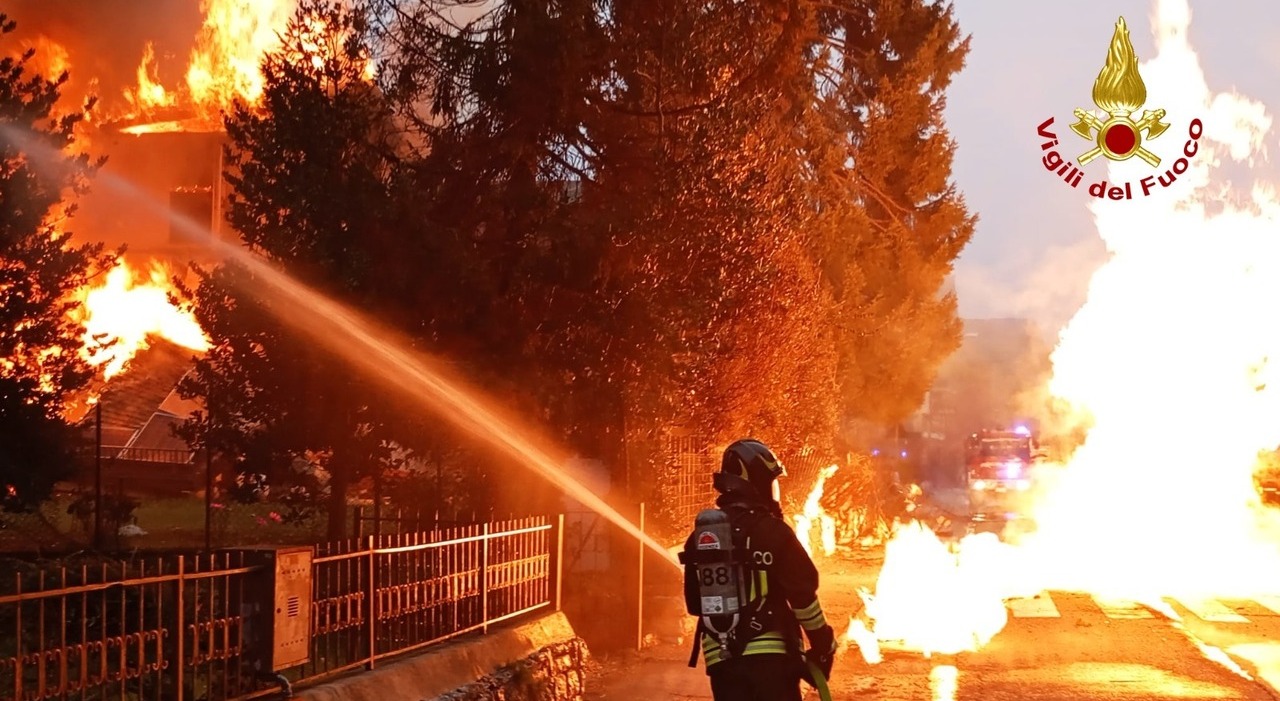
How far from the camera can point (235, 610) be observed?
23.0 ft

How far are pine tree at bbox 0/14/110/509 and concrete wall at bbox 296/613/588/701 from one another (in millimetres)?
9513

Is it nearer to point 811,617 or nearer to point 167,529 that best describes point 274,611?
point 811,617

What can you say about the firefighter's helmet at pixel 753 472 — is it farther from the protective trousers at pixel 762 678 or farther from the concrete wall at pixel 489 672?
the concrete wall at pixel 489 672

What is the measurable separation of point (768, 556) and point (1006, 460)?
3348 centimetres

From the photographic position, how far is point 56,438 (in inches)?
668

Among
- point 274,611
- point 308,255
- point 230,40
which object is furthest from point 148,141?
point 274,611

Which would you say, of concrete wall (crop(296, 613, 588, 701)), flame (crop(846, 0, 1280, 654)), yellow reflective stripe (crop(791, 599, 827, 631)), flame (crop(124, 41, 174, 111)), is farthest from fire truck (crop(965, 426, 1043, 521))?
yellow reflective stripe (crop(791, 599, 827, 631))

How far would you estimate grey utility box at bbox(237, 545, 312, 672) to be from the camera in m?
6.68

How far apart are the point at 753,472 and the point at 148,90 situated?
134ft

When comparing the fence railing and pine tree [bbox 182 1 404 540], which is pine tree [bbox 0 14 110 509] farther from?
the fence railing

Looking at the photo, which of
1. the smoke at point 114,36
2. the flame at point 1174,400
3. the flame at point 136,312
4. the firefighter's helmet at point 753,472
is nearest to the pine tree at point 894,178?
the flame at point 1174,400

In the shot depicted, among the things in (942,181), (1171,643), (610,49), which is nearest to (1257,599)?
(1171,643)

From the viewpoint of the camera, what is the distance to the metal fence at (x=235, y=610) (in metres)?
5.59

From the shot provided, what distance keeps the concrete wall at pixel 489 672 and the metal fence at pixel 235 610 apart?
18 cm
